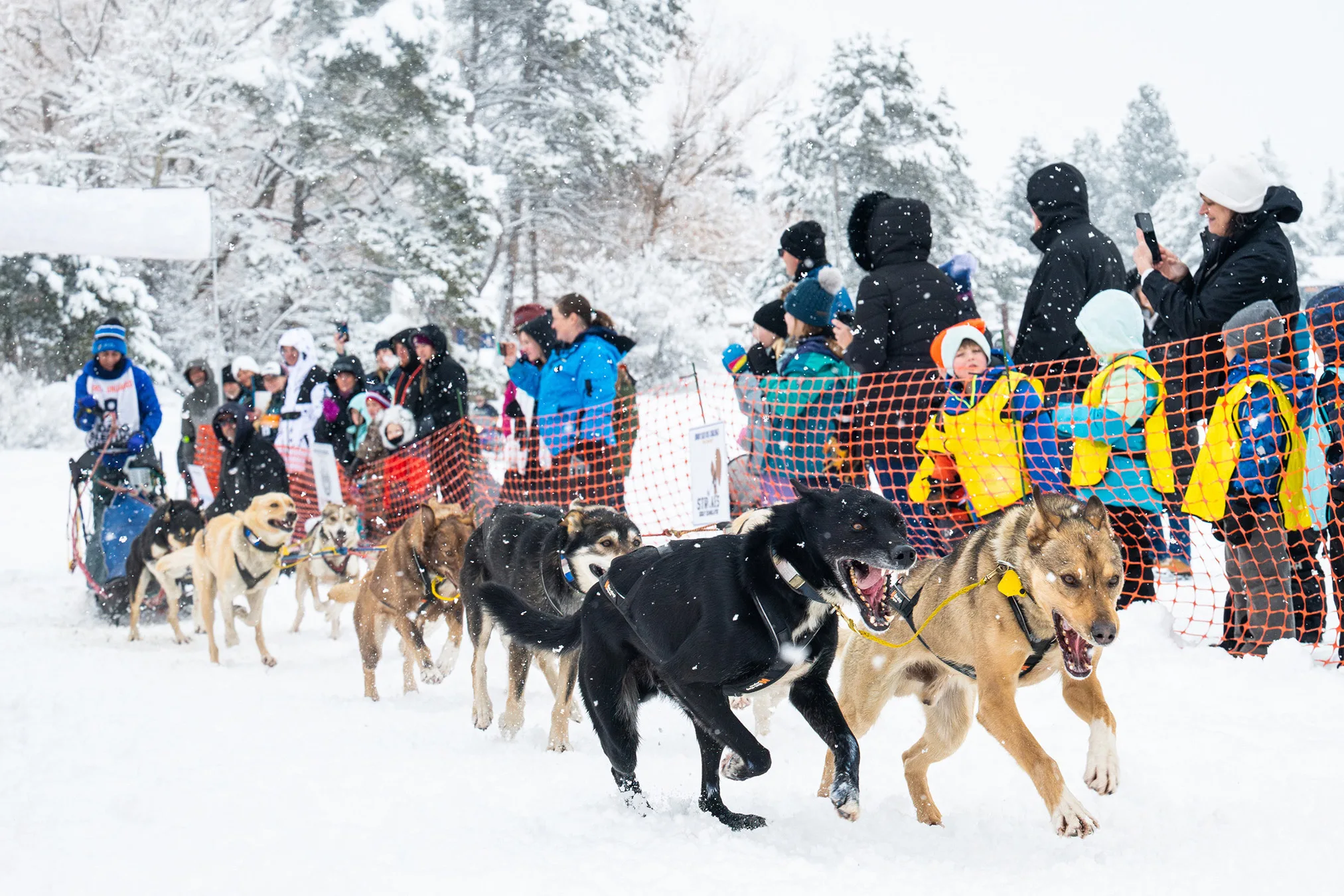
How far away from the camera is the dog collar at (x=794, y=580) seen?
312 cm

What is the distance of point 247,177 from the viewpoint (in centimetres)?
2244

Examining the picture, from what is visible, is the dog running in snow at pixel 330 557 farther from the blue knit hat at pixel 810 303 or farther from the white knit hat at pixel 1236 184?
the white knit hat at pixel 1236 184

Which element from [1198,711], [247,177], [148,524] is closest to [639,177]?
[247,177]

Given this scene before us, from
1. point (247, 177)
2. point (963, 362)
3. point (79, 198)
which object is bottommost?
point (963, 362)

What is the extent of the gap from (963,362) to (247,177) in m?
20.5

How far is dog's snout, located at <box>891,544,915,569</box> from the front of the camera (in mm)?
2969

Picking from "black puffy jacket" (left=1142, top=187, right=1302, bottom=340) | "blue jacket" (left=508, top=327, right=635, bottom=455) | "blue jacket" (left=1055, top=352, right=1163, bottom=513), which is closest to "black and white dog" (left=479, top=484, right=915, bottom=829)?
"blue jacket" (left=1055, top=352, right=1163, bottom=513)

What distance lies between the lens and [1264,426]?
14.6 feet

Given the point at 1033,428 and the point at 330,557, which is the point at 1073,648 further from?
the point at 330,557

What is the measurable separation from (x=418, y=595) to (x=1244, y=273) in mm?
4258

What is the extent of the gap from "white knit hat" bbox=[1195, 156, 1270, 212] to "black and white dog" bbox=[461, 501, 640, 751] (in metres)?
2.77

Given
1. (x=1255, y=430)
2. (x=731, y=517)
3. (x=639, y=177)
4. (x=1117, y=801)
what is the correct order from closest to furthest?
(x=1117, y=801) → (x=1255, y=430) → (x=731, y=517) → (x=639, y=177)

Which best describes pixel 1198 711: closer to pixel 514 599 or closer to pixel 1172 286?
pixel 1172 286

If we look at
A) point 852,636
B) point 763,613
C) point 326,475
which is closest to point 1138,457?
point 852,636
